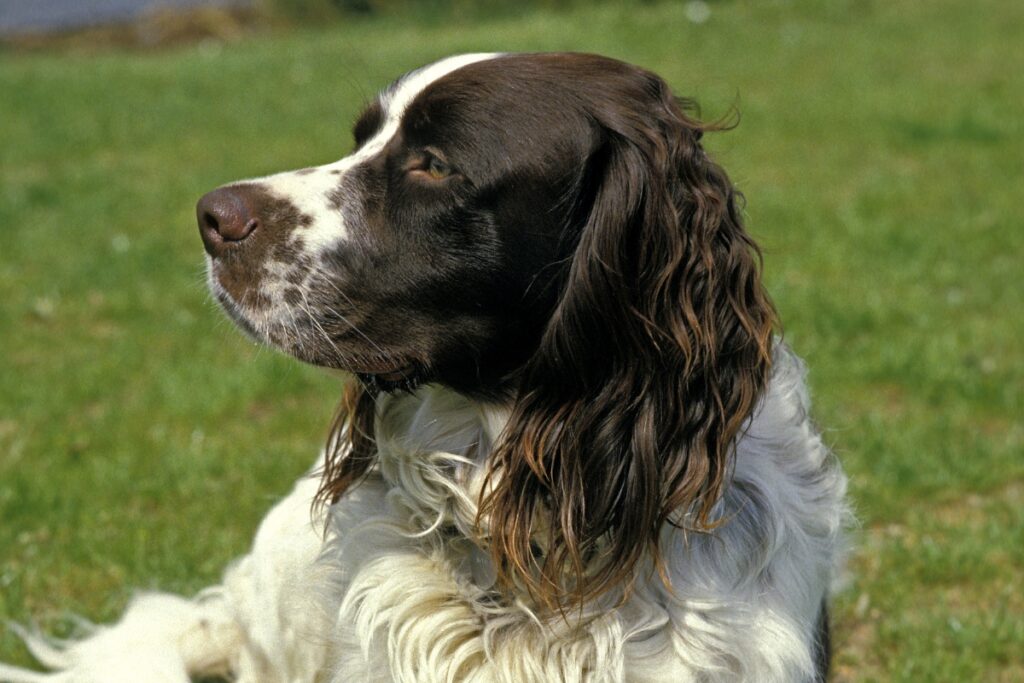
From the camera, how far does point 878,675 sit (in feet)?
12.6

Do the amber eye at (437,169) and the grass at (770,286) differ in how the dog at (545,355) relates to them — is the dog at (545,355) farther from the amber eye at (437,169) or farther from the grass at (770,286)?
the grass at (770,286)

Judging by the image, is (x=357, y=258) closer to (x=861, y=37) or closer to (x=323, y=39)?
(x=861, y=37)

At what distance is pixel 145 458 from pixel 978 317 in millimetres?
3926

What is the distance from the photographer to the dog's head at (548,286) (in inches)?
104

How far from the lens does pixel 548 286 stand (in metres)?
2.73

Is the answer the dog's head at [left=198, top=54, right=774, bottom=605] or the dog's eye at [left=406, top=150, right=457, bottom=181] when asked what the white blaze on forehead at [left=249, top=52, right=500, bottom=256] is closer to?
the dog's head at [left=198, top=54, right=774, bottom=605]

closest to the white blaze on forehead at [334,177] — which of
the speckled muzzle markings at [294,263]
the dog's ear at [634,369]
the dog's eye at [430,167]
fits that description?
the speckled muzzle markings at [294,263]

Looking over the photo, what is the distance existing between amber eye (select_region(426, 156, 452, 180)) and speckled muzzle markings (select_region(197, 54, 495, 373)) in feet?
0.46

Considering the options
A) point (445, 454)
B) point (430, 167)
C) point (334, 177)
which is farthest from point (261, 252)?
point (445, 454)

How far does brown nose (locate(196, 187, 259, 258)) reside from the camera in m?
2.71

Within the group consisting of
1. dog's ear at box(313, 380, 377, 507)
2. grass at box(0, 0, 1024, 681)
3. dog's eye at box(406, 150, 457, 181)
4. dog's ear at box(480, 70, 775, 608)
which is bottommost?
grass at box(0, 0, 1024, 681)

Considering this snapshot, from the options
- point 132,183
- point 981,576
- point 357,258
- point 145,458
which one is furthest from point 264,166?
point 357,258

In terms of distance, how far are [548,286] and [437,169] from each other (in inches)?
12.6

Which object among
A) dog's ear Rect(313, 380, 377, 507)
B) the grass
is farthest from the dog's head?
the grass
